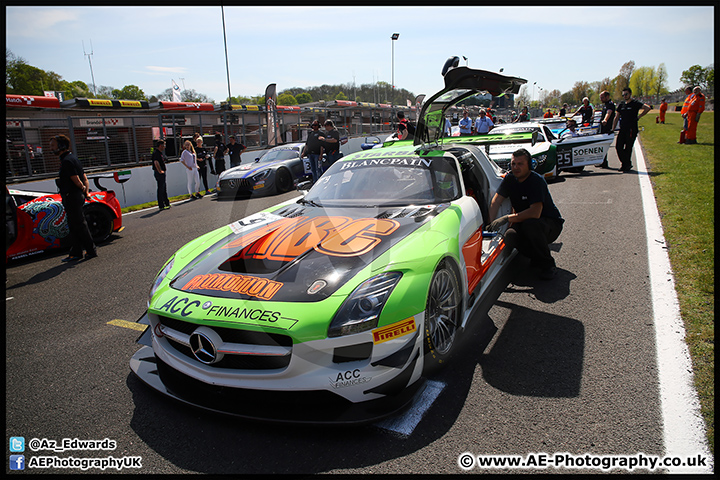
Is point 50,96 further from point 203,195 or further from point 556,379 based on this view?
point 556,379

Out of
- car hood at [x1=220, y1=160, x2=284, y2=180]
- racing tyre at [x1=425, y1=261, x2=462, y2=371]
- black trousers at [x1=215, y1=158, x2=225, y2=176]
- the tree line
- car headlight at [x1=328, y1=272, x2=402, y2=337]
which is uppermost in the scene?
the tree line

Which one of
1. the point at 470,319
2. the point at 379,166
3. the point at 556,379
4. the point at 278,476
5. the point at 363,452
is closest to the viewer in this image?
the point at 278,476

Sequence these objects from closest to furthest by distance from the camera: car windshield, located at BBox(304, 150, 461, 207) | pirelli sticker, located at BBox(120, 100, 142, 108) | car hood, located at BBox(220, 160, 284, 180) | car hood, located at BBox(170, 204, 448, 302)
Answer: car hood, located at BBox(170, 204, 448, 302), car windshield, located at BBox(304, 150, 461, 207), car hood, located at BBox(220, 160, 284, 180), pirelli sticker, located at BBox(120, 100, 142, 108)

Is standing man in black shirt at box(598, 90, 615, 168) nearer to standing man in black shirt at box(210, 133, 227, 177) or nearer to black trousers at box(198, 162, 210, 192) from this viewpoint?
standing man in black shirt at box(210, 133, 227, 177)

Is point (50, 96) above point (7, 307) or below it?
above

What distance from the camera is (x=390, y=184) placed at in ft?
13.5

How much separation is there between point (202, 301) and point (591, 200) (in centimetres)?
804

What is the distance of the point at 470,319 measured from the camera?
3.41 metres

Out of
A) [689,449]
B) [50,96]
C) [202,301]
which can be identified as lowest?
[689,449]

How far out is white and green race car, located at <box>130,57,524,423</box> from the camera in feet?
7.74

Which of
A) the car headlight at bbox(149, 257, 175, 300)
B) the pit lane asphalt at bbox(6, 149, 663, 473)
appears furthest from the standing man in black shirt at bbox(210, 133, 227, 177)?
the car headlight at bbox(149, 257, 175, 300)

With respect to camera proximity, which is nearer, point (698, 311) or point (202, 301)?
point (202, 301)

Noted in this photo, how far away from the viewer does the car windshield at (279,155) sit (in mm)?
12648

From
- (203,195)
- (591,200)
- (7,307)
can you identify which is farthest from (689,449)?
(203,195)
